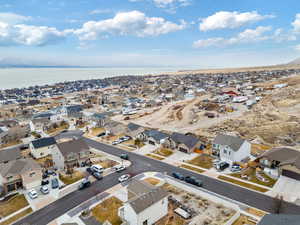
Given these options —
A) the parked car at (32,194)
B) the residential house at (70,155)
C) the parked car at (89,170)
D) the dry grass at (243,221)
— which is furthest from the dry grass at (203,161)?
the parked car at (32,194)

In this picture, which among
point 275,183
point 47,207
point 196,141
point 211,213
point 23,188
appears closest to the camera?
point 211,213

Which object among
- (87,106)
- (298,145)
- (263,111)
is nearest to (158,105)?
(87,106)

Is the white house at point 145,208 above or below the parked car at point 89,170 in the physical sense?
above

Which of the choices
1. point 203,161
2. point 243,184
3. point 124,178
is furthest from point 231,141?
point 124,178

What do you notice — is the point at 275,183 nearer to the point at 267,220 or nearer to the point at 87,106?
the point at 267,220

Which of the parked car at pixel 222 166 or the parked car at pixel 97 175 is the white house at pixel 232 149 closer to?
the parked car at pixel 222 166
